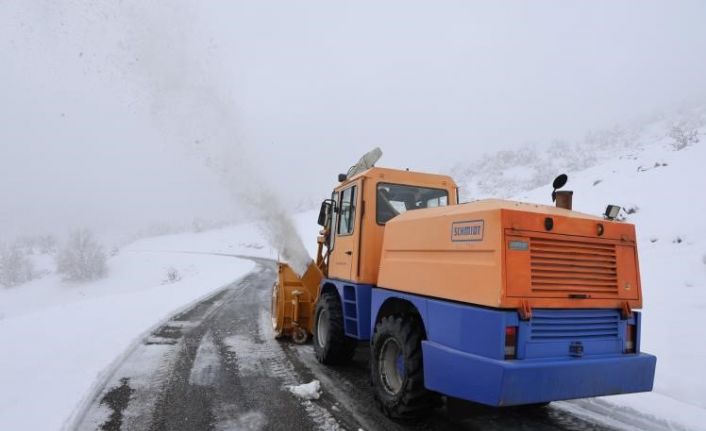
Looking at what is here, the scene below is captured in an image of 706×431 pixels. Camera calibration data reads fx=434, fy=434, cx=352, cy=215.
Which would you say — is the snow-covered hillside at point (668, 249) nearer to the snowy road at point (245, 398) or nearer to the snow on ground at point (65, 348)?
the snowy road at point (245, 398)

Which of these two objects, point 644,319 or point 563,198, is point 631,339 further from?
point 644,319

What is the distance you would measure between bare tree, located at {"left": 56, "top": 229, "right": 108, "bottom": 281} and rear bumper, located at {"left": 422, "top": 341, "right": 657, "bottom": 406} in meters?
43.3

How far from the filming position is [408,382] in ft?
13.2

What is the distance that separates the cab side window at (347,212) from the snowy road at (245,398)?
1.96 m

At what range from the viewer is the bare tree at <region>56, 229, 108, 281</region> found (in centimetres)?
3912

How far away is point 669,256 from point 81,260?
43.8 meters

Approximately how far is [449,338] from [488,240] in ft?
2.96

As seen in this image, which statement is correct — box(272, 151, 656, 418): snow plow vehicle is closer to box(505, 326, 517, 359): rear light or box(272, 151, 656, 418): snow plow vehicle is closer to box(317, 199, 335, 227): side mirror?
box(505, 326, 517, 359): rear light

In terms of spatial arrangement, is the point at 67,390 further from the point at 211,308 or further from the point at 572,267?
the point at 211,308

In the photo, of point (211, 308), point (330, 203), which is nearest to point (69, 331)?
point (211, 308)

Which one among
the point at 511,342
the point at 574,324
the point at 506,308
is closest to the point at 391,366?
the point at 511,342

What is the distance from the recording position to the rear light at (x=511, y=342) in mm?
3271

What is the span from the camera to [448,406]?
4793 millimetres

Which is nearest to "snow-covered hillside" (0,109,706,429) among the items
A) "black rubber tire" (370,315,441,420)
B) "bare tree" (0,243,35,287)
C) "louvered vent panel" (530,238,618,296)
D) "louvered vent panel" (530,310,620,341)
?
"louvered vent panel" (530,310,620,341)
